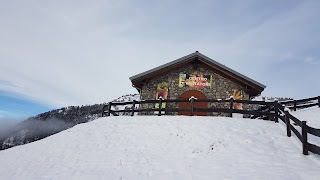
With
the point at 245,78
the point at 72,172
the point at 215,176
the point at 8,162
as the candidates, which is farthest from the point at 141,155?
the point at 245,78

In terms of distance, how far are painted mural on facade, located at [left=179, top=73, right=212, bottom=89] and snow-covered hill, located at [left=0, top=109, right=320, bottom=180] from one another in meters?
6.11

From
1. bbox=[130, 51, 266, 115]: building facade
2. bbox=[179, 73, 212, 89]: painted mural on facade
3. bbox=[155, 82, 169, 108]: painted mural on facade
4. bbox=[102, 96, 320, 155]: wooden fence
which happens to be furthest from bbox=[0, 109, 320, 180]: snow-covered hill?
bbox=[179, 73, 212, 89]: painted mural on facade

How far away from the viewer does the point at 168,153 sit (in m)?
9.55

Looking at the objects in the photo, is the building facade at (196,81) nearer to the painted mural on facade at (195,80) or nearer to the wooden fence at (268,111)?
the painted mural on facade at (195,80)

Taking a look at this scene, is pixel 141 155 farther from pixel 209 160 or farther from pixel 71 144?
pixel 71 144

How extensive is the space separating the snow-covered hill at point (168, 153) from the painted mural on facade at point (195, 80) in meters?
6.11

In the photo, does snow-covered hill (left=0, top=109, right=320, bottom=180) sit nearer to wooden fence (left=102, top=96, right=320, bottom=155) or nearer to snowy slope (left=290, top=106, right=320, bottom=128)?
wooden fence (left=102, top=96, right=320, bottom=155)

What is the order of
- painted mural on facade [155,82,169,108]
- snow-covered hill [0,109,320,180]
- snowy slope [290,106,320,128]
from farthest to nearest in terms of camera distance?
painted mural on facade [155,82,169,108]
snowy slope [290,106,320,128]
snow-covered hill [0,109,320,180]

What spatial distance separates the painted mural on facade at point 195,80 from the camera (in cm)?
1958

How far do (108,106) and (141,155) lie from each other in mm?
8758

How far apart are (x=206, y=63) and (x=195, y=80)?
1501 millimetres

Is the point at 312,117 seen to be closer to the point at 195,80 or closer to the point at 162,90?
the point at 195,80

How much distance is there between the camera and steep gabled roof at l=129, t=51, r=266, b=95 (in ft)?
63.0

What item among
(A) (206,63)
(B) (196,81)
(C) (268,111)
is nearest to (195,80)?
(B) (196,81)
